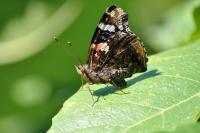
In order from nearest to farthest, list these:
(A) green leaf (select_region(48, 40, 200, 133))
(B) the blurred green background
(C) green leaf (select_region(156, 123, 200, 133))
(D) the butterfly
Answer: (C) green leaf (select_region(156, 123, 200, 133)) → (A) green leaf (select_region(48, 40, 200, 133)) → (D) the butterfly → (B) the blurred green background

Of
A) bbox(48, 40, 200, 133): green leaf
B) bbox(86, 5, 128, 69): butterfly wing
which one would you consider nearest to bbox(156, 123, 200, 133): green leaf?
bbox(48, 40, 200, 133): green leaf

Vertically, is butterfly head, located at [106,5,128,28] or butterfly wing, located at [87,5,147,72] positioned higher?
butterfly head, located at [106,5,128,28]

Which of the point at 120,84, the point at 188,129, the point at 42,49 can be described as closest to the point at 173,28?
the point at 42,49

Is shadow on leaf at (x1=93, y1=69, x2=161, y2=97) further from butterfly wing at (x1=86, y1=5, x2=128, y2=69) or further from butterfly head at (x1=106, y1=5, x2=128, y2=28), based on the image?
butterfly head at (x1=106, y1=5, x2=128, y2=28)

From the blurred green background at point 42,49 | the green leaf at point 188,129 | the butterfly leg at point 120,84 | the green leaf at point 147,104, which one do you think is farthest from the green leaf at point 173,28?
the green leaf at point 188,129

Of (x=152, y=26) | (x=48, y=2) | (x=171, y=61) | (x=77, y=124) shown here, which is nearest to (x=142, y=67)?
(x=171, y=61)

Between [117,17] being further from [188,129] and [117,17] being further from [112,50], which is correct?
[188,129]
